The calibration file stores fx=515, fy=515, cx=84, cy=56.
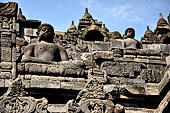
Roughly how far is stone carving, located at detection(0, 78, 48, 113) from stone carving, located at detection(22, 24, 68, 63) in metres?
1.93

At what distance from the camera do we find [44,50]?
16.5 meters

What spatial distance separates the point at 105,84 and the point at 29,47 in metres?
2.91

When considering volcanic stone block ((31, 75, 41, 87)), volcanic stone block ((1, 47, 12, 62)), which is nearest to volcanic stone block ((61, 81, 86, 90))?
volcanic stone block ((31, 75, 41, 87))

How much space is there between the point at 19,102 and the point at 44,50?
3323mm

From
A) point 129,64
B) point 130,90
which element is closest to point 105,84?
point 130,90

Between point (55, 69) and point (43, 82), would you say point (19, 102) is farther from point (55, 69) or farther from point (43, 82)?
point (55, 69)

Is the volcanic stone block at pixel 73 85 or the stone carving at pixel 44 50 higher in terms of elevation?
the stone carving at pixel 44 50

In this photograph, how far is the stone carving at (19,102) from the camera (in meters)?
13.4

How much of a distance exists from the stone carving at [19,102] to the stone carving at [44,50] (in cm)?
193

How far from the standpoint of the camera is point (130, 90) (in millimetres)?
14961

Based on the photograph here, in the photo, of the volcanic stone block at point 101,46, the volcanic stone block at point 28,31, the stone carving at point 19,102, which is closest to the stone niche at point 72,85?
the stone carving at point 19,102

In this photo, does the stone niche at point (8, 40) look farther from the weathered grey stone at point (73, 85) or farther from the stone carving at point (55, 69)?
the weathered grey stone at point (73, 85)

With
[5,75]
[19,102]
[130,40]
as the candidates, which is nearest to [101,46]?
[130,40]

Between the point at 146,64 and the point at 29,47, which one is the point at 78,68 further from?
the point at 146,64
